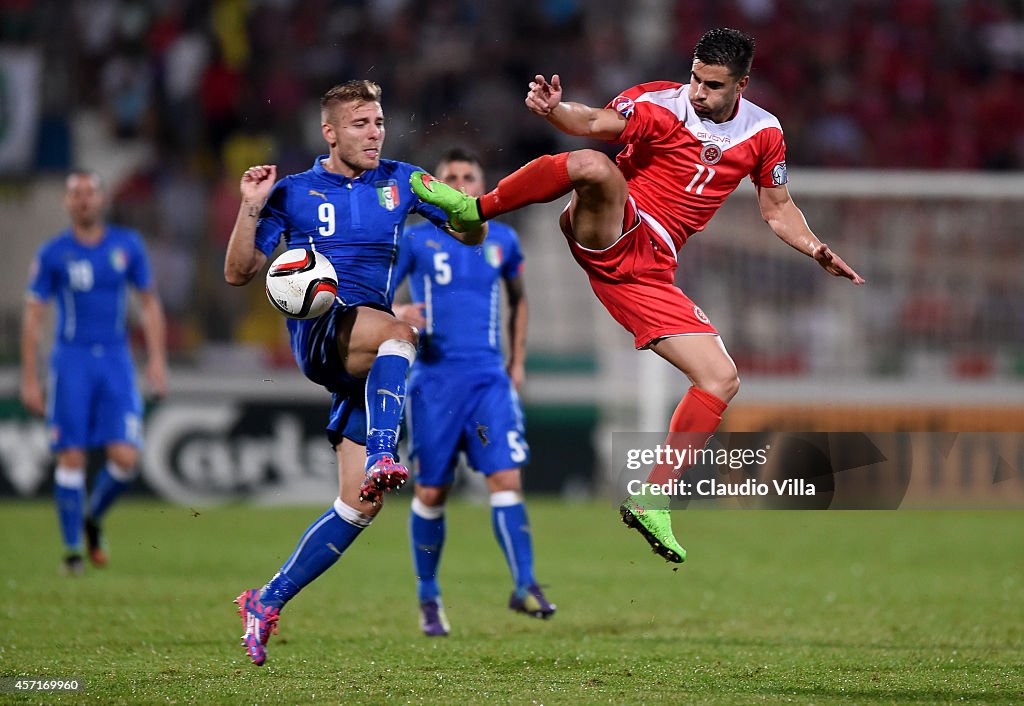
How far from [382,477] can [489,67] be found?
11.7 meters

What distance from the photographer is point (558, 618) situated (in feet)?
26.2

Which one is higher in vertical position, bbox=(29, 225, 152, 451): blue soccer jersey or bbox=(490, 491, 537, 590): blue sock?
bbox=(29, 225, 152, 451): blue soccer jersey

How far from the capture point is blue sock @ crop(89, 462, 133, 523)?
33.7 ft

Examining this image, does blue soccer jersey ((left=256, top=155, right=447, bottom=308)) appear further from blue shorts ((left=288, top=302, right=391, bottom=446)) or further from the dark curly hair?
the dark curly hair

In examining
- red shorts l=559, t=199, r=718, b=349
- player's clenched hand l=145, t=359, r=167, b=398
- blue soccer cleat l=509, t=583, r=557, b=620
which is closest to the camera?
red shorts l=559, t=199, r=718, b=349

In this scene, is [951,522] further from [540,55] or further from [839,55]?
[540,55]

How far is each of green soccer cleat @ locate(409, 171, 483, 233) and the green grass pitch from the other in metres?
1.94

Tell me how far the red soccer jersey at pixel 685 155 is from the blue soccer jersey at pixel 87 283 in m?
5.48

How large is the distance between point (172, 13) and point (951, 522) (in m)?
11.1

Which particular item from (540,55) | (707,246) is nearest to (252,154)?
(540,55)

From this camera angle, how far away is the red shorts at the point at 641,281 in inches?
234

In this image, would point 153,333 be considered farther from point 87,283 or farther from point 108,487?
point 108,487

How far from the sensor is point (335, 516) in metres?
6.08

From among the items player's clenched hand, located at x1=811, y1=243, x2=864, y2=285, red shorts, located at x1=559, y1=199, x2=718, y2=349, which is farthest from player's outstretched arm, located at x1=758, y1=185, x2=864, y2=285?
red shorts, located at x1=559, y1=199, x2=718, y2=349
